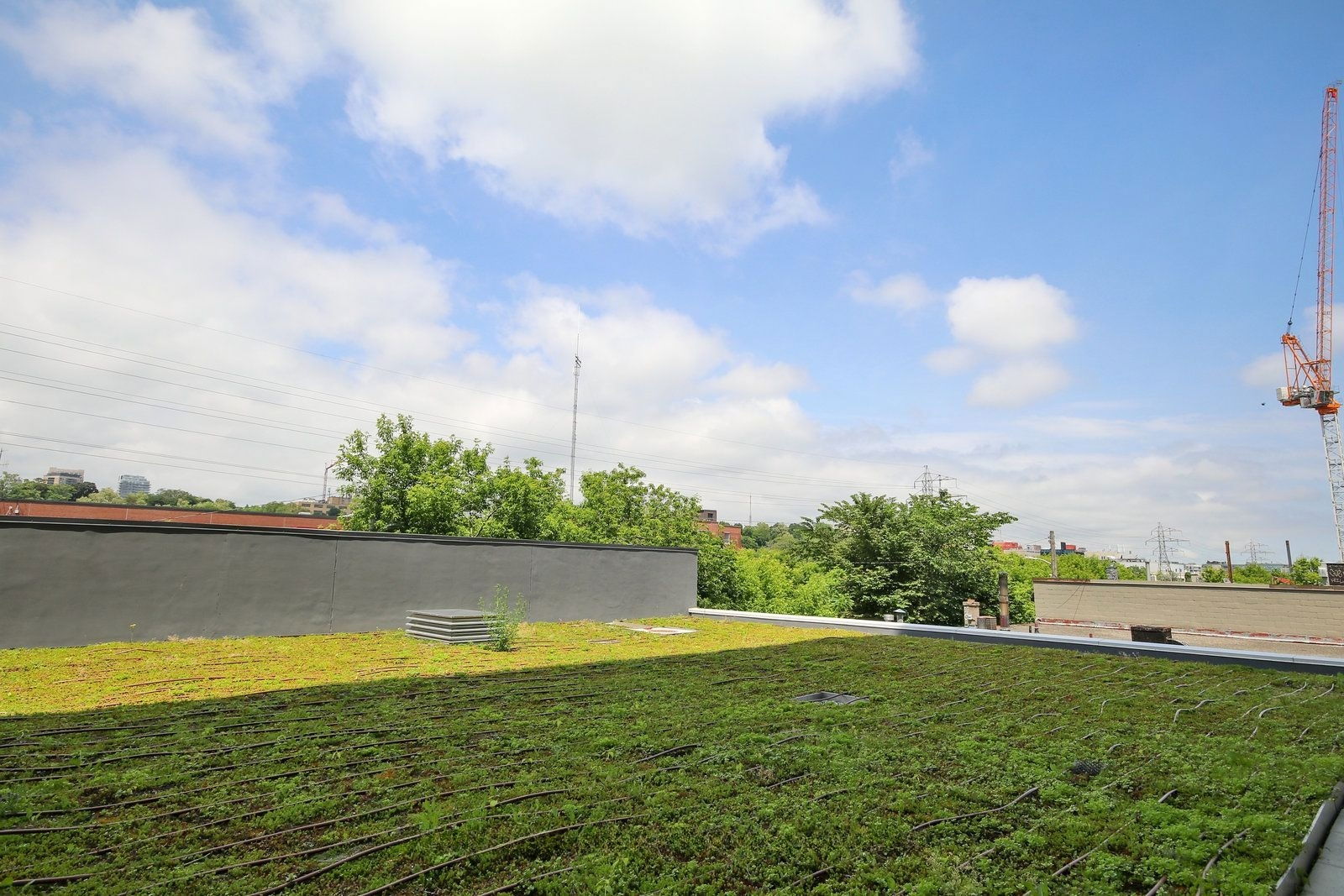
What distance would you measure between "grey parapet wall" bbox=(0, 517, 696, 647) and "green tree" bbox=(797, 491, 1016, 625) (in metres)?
13.3

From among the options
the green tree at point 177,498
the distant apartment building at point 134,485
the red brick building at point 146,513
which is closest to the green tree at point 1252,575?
the red brick building at point 146,513

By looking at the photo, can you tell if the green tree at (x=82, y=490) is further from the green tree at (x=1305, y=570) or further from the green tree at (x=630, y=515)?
the green tree at (x=1305, y=570)

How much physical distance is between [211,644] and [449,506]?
12.7 metres

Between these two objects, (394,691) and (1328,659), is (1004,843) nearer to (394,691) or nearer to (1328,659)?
(394,691)

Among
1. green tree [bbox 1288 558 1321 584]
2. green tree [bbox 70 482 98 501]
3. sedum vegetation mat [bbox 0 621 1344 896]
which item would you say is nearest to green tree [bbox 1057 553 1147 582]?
green tree [bbox 1288 558 1321 584]

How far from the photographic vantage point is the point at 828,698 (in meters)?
6.64

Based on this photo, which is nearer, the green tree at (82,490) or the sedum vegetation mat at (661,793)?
the sedum vegetation mat at (661,793)

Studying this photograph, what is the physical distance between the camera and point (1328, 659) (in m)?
9.05

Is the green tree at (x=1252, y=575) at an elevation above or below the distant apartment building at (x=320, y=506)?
below

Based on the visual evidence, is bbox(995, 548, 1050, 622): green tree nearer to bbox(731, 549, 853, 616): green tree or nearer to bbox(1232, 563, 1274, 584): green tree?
bbox(731, 549, 853, 616): green tree

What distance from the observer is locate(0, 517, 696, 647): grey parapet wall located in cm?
929

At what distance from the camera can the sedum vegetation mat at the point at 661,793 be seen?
2.85 meters

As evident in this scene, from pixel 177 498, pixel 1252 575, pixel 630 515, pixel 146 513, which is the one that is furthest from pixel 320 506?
pixel 1252 575

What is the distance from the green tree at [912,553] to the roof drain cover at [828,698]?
18.9 meters
